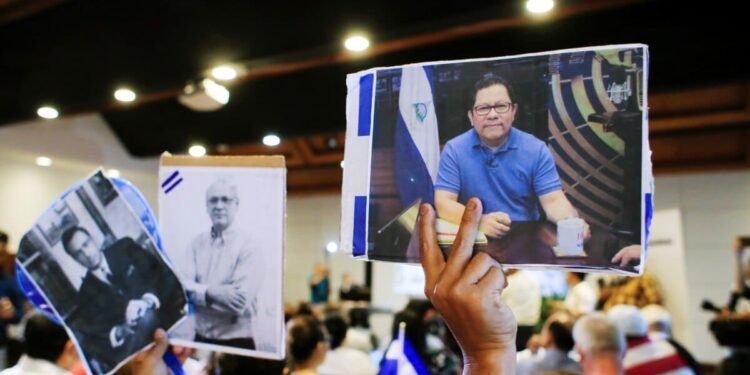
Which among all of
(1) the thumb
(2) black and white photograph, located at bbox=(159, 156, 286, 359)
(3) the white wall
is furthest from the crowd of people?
(3) the white wall

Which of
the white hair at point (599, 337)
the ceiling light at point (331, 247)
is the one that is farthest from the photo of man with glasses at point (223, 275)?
the ceiling light at point (331, 247)

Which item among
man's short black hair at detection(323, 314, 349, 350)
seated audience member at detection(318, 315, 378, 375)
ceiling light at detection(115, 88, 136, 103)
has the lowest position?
seated audience member at detection(318, 315, 378, 375)

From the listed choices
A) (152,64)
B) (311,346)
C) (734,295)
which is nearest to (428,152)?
(311,346)

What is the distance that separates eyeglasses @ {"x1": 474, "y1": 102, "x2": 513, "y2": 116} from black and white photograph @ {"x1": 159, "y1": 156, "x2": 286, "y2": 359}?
0.39 metres

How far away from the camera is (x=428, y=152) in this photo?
0.82m

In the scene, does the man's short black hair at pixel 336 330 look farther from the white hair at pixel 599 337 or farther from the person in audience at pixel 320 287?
the person in audience at pixel 320 287

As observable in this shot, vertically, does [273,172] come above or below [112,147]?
below

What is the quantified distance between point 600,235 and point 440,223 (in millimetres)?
193

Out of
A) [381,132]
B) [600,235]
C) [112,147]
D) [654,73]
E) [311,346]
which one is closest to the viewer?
[600,235]

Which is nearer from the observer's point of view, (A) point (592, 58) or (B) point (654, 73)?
(A) point (592, 58)

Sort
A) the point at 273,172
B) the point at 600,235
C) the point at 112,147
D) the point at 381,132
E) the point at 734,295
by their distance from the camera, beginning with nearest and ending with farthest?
1. the point at 600,235
2. the point at 381,132
3. the point at 273,172
4. the point at 734,295
5. the point at 112,147

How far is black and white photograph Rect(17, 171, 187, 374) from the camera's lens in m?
1.13

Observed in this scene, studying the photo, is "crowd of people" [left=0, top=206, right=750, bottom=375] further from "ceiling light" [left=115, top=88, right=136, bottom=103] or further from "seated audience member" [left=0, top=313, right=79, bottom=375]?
"ceiling light" [left=115, top=88, right=136, bottom=103]

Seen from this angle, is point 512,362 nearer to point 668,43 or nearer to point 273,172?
point 273,172
